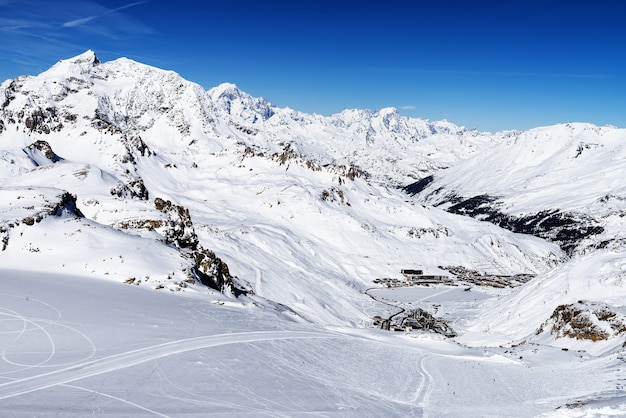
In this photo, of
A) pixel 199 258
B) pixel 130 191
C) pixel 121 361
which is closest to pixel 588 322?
pixel 121 361

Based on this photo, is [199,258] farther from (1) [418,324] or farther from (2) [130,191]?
(2) [130,191]

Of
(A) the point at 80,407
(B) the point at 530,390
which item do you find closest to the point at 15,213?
(A) the point at 80,407

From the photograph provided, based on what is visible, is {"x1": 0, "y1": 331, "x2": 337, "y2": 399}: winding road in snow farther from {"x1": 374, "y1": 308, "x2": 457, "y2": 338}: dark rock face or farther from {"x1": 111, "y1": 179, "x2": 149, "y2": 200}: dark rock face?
{"x1": 111, "y1": 179, "x2": 149, "y2": 200}: dark rock face

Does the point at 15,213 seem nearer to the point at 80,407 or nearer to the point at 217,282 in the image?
the point at 217,282

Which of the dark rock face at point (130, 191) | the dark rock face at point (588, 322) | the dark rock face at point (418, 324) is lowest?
the dark rock face at point (418, 324)

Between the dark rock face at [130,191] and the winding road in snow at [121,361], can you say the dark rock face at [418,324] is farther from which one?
the dark rock face at [130,191]

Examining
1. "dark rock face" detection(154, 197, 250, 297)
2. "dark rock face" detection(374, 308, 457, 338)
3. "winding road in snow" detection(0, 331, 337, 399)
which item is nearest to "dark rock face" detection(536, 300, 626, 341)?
"winding road in snow" detection(0, 331, 337, 399)

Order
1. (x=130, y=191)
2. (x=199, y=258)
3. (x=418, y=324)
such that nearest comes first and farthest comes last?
(x=199, y=258) < (x=418, y=324) < (x=130, y=191)

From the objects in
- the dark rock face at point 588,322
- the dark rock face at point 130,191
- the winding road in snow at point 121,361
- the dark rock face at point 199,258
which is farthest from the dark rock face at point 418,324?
the dark rock face at point 130,191
